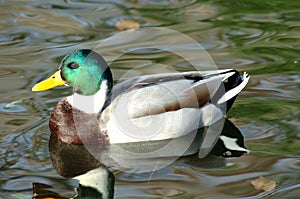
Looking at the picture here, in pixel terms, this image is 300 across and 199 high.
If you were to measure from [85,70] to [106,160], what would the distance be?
0.97 metres

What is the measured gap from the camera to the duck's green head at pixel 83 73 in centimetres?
772

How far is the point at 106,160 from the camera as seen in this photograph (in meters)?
7.41

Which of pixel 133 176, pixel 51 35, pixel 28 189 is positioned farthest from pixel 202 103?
pixel 51 35

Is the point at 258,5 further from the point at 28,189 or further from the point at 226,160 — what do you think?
the point at 28,189

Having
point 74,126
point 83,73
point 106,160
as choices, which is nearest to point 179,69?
point 83,73

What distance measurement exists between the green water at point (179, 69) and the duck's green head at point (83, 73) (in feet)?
1.84

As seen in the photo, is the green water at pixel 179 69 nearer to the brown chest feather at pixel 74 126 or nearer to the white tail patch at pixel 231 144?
the white tail patch at pixel 231 144

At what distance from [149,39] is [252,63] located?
1.55 meters

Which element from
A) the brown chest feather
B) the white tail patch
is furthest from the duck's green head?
the white tail patch

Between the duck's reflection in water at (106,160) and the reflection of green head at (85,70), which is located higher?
the reflection of green head at (85,70)

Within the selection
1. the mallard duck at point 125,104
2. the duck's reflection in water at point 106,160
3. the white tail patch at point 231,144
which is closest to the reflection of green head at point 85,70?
the mallard duck at point 125,104

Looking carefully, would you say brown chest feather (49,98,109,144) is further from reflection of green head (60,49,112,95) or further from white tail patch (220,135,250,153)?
white tail patch (220,135,250,153)

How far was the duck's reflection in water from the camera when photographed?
22.2 ft

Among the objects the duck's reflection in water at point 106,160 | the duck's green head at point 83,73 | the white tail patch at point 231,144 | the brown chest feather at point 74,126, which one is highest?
the duck's green head at point 83,73
